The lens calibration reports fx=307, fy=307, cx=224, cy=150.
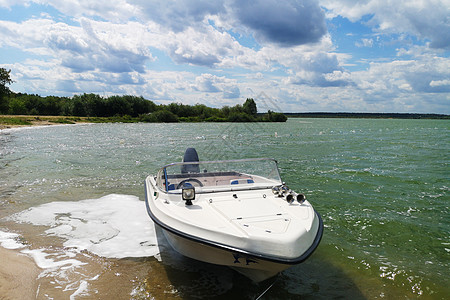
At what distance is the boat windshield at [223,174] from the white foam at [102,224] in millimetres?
1533

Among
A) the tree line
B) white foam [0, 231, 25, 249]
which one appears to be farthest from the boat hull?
the tree line

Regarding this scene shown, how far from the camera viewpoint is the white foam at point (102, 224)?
666cm

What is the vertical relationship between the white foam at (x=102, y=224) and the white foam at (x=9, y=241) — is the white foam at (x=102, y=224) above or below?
below

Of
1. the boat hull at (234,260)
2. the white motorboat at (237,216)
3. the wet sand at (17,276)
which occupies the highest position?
the white motorboat at (237,216)

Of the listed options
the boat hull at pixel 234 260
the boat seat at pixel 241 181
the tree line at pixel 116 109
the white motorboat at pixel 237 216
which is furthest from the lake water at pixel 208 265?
the tree line at pixel 116 109

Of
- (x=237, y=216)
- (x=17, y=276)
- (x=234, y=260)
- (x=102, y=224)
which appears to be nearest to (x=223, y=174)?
(x=237, y=216)

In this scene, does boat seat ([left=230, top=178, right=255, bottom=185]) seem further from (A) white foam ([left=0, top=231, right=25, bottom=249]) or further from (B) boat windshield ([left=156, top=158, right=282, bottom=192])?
(A) white foam ([left=0, top=231, right=25, bottom=249])

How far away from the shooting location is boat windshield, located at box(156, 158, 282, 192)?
21.3ft

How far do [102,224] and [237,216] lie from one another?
4.70m

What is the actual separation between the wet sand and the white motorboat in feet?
7.13

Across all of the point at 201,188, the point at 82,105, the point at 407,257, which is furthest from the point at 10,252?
the point at 82,105

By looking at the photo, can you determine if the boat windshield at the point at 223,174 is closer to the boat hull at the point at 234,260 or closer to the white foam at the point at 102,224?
the white foam at the point at 102,224

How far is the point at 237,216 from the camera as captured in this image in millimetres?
4996

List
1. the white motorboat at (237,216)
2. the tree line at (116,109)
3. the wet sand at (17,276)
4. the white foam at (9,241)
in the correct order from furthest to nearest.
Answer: the tree line at (116,109) → the white foam at (9,241) → the wet sand at (17,276) → the white motorboat at (237,216)
